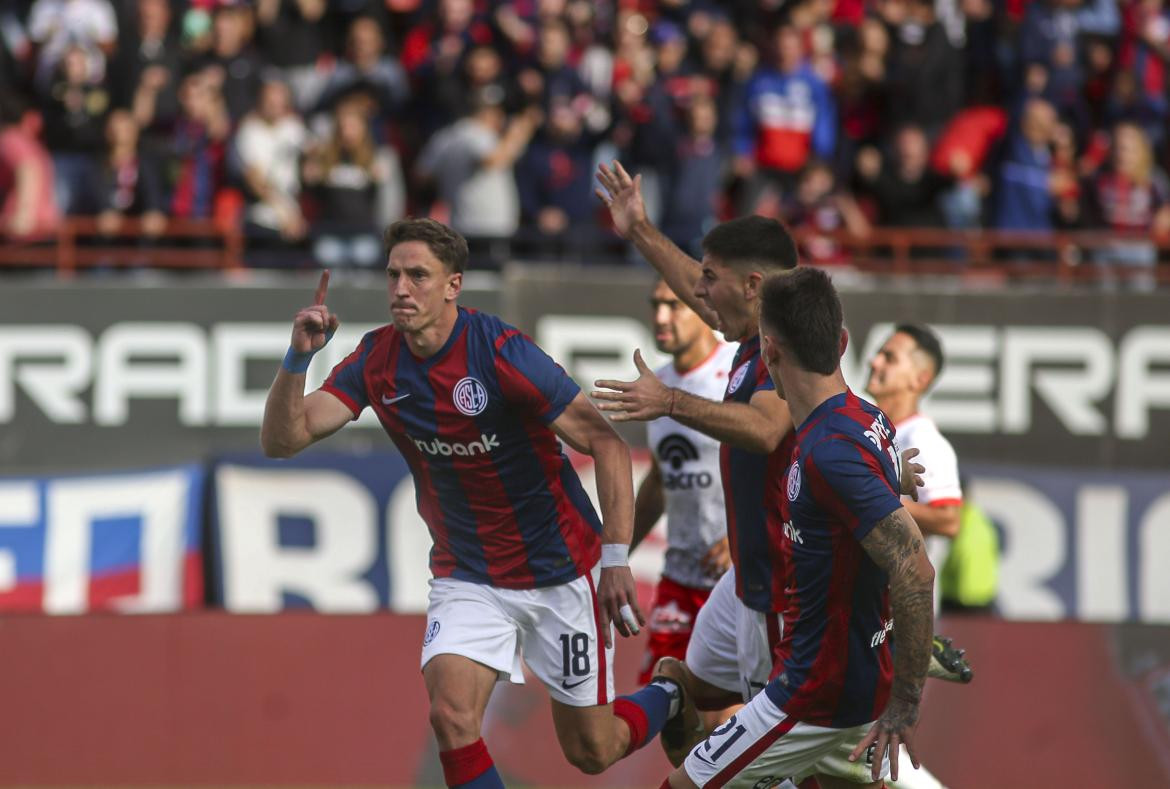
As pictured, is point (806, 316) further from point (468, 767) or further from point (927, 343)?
point (927, 343)

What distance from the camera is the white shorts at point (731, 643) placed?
641 cm

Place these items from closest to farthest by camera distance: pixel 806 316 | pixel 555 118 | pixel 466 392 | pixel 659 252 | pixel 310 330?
pixel 806 316 < pixel 310 330 < pixel 466 392 < pixel 659 252 < pixel 555 118

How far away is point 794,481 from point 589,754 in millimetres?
1950

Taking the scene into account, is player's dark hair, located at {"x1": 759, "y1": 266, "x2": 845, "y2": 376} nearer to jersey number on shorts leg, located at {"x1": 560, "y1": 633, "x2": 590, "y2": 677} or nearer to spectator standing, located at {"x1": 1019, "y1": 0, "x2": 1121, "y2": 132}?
jersey number on shorts leg, located at {"x1": 560, "y1": 633, "x2": 590, "y2": 677}

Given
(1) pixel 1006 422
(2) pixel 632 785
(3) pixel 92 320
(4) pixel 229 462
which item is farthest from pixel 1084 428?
(3) pixel 92 320

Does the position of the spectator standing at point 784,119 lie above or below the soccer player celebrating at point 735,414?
above

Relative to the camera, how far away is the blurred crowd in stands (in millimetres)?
12961

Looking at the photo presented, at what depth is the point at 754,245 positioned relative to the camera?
6168mm

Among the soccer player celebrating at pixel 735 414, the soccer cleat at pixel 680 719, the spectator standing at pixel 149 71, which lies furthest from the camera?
the spectator standing at pixel 149 71

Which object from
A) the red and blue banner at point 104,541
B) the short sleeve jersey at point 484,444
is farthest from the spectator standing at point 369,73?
the short sleeve jersey at point 484,444

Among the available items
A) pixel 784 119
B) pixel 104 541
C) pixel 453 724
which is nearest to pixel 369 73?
pixel 784 119

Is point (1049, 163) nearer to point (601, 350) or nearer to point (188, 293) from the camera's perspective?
point (601, 350)

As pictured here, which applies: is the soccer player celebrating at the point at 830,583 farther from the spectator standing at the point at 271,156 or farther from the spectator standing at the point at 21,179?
the spectator standing at the point at 21,179

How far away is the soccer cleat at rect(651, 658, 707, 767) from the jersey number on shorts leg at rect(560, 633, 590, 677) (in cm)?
49
